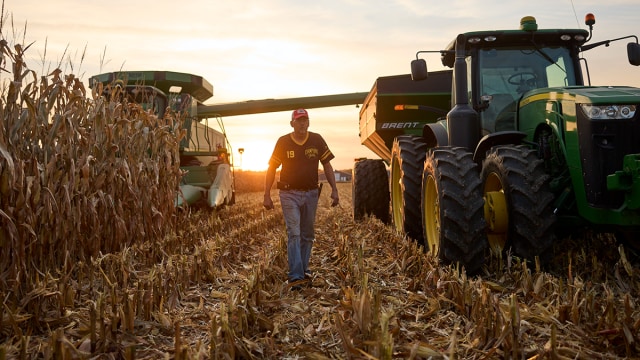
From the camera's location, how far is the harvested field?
10.4ft

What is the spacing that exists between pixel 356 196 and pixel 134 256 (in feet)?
13.7

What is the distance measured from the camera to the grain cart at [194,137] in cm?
1070

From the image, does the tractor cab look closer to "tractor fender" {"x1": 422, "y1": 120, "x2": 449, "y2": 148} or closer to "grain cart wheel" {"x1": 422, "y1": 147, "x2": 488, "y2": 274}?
"tractor fender" {"x1": 422, "y1": 120, "x2": 449, "y2": 148}

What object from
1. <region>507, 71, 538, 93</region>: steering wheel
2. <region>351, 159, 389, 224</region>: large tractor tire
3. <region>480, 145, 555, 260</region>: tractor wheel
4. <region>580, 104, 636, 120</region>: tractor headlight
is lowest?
<region>351, 159, 389, 224</region>: large tractor tire

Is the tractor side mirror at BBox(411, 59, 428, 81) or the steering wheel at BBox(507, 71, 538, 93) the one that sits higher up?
the tractor side mirror at BBox(411, 59, 428, 81)

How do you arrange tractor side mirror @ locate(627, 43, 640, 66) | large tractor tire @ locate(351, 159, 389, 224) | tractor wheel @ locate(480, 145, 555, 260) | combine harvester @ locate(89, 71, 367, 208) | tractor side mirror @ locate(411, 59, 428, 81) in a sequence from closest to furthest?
tractor wheel @ locate(480, 145, 555, 260), tractor side mirror @ locate(627, 43, 640, 66), tractor side mirror @ locate(411, 59, 428, 81), large tractor tire @ locate(351, 159, 389, 224), combine harvester @ locate(89, 71, 367, 208)

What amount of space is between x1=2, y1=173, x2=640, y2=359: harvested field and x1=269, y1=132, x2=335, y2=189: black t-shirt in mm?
849

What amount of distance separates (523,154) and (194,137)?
8419 mm

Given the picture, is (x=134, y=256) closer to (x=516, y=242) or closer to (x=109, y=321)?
(x=109, y=321)

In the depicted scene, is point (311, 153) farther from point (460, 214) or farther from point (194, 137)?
point (194, 137)

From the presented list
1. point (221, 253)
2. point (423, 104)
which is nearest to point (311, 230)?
point (221, 253)

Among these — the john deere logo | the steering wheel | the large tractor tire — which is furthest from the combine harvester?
the steering wheel

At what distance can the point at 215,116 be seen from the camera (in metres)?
13.1

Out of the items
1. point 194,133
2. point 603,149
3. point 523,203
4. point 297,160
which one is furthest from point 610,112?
point 194,133
